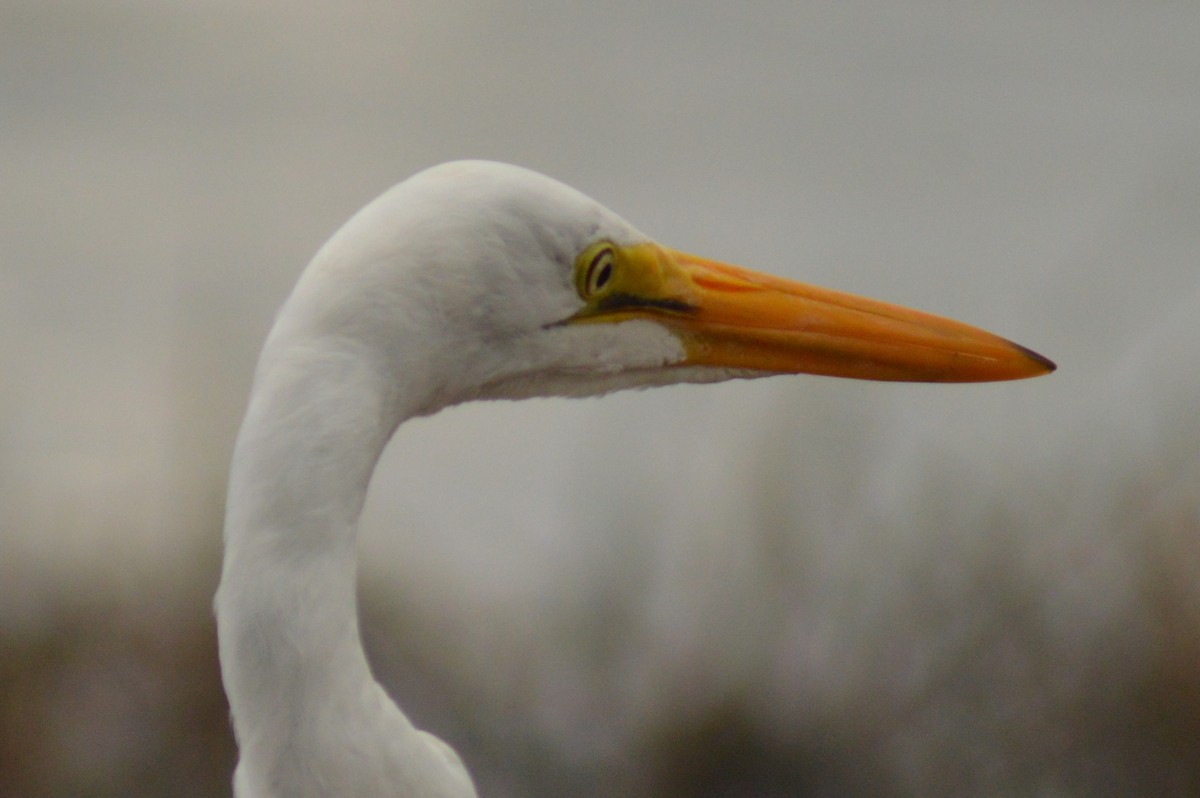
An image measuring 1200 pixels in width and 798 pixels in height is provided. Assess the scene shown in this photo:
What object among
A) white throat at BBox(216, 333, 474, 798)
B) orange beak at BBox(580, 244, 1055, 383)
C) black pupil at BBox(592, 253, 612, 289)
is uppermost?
black pupil at BBox(592, 253, 612, 289)

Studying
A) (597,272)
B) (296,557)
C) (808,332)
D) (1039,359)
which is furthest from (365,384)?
(1039,359)

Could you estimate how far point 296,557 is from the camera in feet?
2.68

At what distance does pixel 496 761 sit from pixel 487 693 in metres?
0.20

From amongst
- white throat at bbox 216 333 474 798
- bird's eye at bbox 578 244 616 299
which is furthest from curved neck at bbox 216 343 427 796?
bird's eye at bbox 578 244 616 299

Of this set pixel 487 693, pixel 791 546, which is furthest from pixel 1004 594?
pixel 487 693

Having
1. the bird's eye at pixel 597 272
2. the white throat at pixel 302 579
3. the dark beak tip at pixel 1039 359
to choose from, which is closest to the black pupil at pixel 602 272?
the bird's eye at pixel 597 272

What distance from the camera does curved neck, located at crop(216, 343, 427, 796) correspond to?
813 mm

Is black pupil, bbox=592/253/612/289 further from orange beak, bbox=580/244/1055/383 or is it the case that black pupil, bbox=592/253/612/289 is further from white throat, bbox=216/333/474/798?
white throat, bbox=216/333/474/798

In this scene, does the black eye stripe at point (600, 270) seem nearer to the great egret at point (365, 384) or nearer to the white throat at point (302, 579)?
the great egret at point (365, 384)

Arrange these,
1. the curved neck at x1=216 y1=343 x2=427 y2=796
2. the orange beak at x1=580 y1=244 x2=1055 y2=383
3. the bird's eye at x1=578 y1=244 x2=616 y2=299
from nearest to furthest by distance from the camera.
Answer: the curved neck at x1=216 y1=343 x2=427 y2=796 < the bird's eye at x1=578 y1=244 x2=616 y2=299 < the orange beak at x1=580 y1=244 x2=1055 y2=383

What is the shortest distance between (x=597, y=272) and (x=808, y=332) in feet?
0.93

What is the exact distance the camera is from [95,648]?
122 inches

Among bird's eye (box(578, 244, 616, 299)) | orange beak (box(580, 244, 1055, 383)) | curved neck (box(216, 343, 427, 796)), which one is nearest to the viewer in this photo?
curved neck (box(216, 343, 427, 796))

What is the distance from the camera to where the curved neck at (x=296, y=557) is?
0.81 metres
